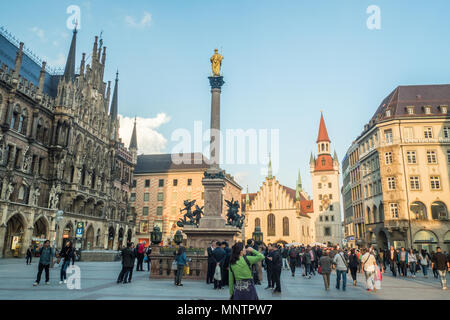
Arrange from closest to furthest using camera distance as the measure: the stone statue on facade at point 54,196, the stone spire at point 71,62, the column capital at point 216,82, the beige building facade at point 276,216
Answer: the column capital at point 216,82, the stone statue on facade at point 54,196, the stone spire at point 71,62, the beige building facade at point 276,216

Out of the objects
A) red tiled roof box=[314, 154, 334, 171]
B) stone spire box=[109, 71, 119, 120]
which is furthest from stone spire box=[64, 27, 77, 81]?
red tiled roof box=[314, 154, 334, 171]

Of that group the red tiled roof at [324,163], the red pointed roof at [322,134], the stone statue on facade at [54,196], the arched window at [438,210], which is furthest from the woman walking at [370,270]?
the red pointed roof at [322,134]

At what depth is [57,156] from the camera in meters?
39.8

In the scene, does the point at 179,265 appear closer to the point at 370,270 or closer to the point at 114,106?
the point at 370,270

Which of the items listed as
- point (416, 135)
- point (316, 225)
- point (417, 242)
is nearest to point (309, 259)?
point (417, 242)

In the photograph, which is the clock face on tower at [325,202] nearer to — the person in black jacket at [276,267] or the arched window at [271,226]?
the arched window at [271,226]

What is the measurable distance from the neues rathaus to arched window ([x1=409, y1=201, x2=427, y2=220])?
1453 inches

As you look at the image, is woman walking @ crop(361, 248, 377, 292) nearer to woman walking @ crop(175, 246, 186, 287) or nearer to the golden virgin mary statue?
woman walking @ crop(175, 246, 186, 287)

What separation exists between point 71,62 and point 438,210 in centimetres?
4985

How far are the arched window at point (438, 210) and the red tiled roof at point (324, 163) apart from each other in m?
49.7

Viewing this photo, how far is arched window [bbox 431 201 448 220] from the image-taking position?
1571 inches

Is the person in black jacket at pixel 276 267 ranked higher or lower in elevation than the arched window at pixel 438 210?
lower

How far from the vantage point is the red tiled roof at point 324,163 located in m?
90.6
